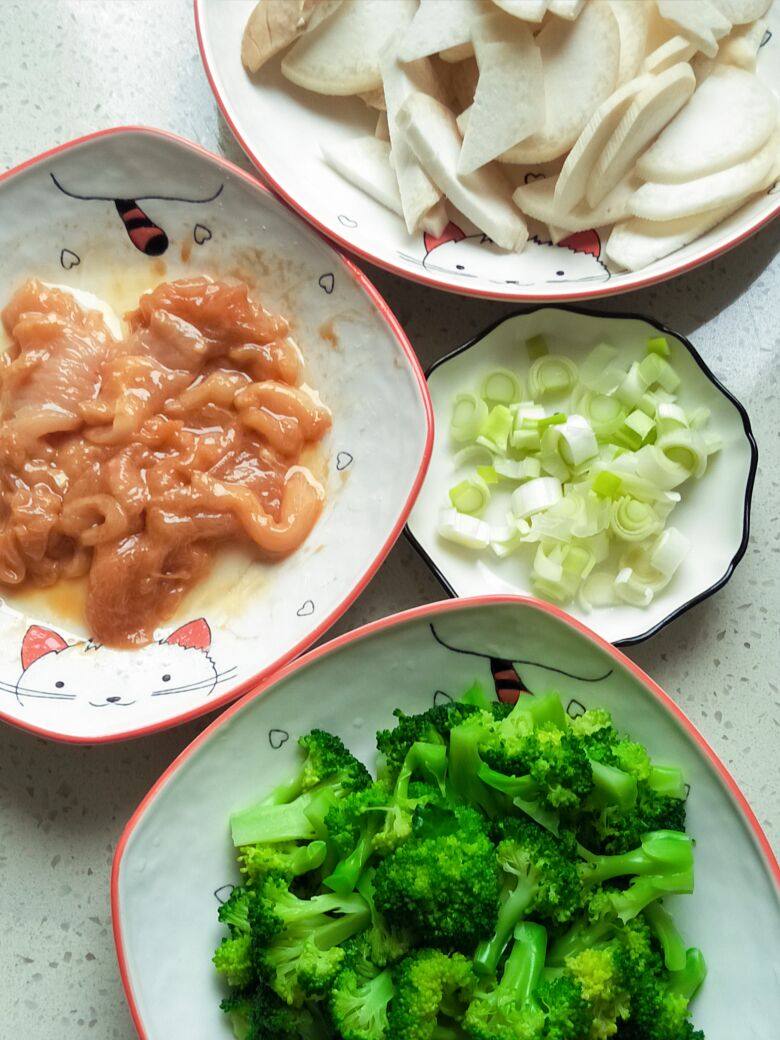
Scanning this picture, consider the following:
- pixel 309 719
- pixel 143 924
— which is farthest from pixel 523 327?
pixel 143 924

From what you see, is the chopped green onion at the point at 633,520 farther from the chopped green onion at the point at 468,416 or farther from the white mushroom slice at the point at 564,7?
the white mushroom slice at the point at 564,7

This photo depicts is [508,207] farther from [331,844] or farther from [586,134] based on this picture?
[331,844]

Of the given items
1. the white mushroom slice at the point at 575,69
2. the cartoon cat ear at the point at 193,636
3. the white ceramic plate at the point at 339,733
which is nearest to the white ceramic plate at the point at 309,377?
the cartoon cat ear at the point at 193,636

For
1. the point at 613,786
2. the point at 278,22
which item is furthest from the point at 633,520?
the point at 278,22

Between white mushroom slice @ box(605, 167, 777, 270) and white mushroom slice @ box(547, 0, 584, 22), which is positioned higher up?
white mushroom slice @ box(547, 0, 584, 22)

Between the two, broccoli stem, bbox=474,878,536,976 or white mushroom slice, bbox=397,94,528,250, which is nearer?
broccoli stem, bbox=474,878,536,976

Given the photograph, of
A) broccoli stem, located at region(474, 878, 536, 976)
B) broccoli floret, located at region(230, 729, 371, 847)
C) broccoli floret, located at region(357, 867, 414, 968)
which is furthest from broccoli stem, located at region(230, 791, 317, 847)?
broccoli stem, located at region(474, 878, 536, 976)

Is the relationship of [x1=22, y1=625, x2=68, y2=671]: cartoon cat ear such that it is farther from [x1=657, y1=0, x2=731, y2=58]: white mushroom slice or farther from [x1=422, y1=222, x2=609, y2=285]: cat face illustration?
[x1=657, y1=0, x2=731, y2=58]: white mushroom slice
